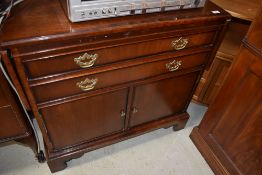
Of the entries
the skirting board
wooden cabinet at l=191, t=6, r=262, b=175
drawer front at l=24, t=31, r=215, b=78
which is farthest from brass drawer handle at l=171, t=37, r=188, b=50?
the skirting board

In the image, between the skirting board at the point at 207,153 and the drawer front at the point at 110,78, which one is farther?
the skirting board at the point at 207,153

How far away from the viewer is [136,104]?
1174mm

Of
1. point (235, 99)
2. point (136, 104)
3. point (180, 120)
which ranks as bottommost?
point (180, 120)

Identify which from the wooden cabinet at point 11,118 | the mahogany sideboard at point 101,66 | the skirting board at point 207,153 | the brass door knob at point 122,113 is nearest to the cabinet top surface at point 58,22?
the mahogany sideboard at point 101,66

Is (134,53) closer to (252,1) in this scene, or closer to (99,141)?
(99,141)

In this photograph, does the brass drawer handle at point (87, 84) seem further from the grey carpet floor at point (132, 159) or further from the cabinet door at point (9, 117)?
the grey carpet floor at point (132, 159)

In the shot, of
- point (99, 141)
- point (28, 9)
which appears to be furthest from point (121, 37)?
point (99, 141)

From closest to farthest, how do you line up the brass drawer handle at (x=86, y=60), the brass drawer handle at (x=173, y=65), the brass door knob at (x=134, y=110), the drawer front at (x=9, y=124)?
1. the brass drawer handle at (x=86, y=60)
2. the drawer front at (x=9, y=124)
3. the brass drawer handle at (x=173, y=65)
4. the brass door knob at (x=134, y=110)

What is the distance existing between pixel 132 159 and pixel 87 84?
2.09 ft

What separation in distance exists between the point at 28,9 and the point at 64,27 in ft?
0.60

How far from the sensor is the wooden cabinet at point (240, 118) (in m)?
0.98

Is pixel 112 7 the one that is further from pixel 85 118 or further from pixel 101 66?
pixel 85 118

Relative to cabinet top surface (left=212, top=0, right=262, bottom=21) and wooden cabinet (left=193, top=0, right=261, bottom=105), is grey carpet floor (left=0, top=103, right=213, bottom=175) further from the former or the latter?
cabinet top surface (left=212, top=0, right=262, bottom=21)

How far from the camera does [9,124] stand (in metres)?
0.99
